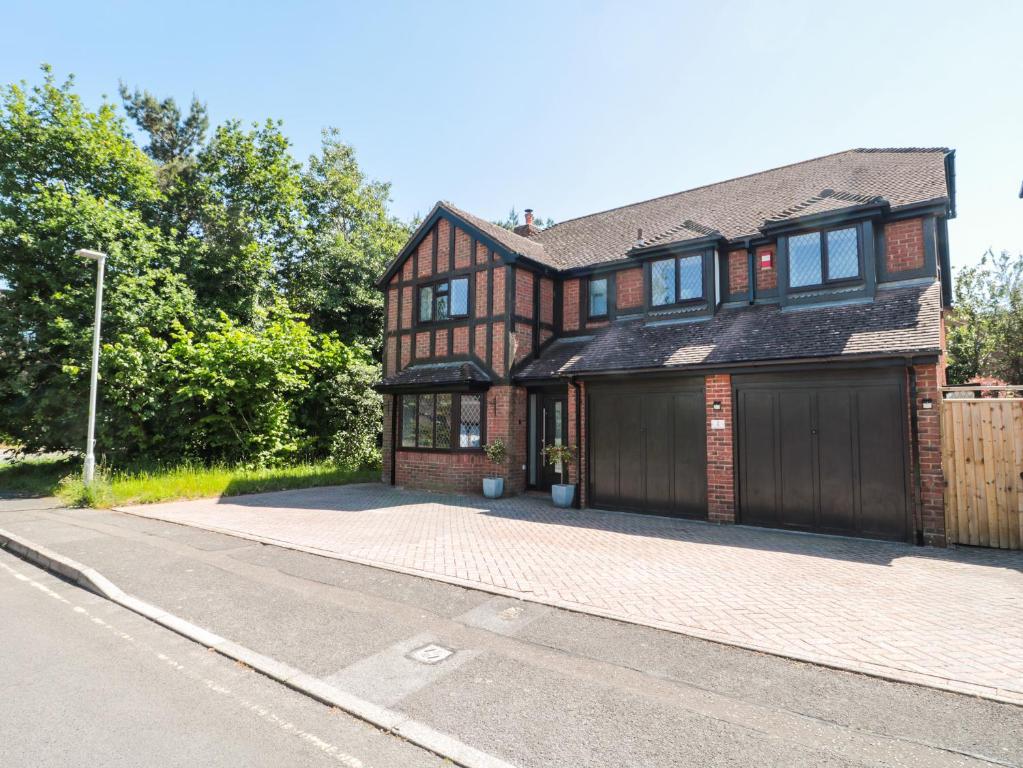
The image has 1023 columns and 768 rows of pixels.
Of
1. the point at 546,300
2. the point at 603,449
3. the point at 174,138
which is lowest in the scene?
the point at 603,449

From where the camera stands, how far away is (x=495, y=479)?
12656mm

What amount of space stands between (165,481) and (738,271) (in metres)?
14.6

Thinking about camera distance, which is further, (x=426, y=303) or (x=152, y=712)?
(x=426, y=303)

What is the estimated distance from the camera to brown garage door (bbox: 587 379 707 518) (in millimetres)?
9969

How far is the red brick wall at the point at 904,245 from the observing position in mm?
9516

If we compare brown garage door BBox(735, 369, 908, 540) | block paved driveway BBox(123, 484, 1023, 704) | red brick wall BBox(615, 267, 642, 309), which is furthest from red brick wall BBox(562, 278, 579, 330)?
brown garage door BBox(735, 369, 908, 540)

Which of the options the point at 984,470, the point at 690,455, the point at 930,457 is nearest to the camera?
the point at 984,470

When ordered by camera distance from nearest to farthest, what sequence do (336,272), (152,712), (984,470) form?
1. (152,712)
2. (984,470)
3. (336,272)

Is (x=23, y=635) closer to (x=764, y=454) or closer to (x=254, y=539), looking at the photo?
(x=254, y=539)

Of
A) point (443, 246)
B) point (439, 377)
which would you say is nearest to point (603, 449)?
point (439, 377)

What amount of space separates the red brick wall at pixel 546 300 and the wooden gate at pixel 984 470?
876 centimetres

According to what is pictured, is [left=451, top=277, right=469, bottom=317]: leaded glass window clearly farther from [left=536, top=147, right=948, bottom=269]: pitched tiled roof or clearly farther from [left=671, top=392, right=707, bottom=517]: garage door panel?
[left=671, top=392, right=707, bottom=517]: garage door panel

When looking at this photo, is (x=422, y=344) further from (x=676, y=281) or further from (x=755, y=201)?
(x=755, y=201)

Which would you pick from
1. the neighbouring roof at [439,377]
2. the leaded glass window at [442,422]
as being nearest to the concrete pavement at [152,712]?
the neighbouring roof at [439,377]
